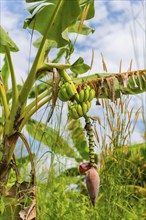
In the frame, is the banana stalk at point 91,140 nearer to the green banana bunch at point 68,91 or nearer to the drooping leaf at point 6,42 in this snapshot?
the green banana bunch at point 68,91

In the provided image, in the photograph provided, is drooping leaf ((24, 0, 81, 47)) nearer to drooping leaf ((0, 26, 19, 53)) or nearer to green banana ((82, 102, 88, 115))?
drooping leaf ((0, 26, 19, 53))

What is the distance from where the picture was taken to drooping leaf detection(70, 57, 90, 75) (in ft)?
6.64

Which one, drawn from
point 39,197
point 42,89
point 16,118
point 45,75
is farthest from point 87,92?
point 42,89

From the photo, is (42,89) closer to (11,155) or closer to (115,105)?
(115,105)

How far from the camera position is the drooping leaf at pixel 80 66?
2.03 m

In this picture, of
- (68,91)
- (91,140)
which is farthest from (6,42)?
(91,140)

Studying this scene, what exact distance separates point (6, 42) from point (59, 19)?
252mm

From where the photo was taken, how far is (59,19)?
1.93 meters

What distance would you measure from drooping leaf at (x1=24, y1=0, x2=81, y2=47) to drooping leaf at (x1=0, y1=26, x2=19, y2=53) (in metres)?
0.11

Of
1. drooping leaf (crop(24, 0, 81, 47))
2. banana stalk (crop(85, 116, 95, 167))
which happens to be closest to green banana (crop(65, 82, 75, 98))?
banana stalk (crop(85, 116, 95, 167))

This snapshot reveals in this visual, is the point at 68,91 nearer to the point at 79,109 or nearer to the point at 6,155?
the point at 79,109

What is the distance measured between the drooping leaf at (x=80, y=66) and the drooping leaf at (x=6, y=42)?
0.99ft

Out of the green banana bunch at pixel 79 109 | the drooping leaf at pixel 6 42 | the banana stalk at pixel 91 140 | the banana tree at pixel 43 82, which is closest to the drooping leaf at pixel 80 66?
the banana tree at pixel 43 82

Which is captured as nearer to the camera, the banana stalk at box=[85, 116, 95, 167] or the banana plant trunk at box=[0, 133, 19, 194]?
the banana stalk at box=[85, 116, 95, 167]
